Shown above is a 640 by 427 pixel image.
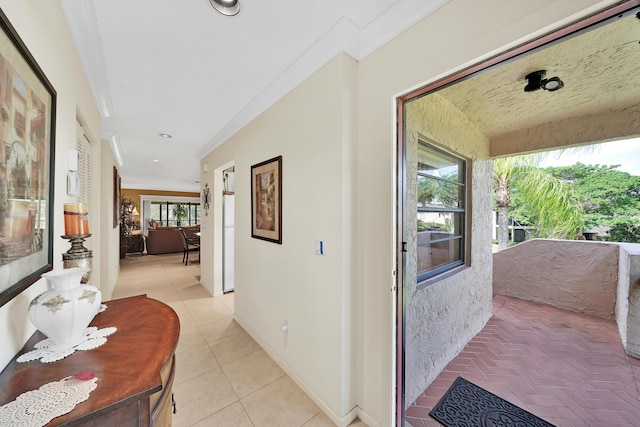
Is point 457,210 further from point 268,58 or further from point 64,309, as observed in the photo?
point 64,309

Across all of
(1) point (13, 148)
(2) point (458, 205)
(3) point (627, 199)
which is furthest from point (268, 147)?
(3) point (627, 199)

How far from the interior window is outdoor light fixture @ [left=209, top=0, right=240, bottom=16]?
1527 millimetres

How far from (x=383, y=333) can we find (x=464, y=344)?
161 cm

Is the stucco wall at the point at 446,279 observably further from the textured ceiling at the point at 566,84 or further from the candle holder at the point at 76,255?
the candle holder at the point at 76,255

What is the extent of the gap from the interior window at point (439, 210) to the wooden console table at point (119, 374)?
1735 mm

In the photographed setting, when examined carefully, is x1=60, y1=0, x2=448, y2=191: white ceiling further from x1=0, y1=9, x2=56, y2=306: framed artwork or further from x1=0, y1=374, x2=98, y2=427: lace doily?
x1=0, y1=374, x2=98, y2=427: lace doily

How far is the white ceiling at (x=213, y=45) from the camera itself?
1.28m

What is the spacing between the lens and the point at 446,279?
210cm

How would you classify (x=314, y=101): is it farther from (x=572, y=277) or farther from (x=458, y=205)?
(x=572, y=277)

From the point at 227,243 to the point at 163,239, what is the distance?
4.56 metres

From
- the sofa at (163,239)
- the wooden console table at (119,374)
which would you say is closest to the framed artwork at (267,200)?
the wooden console table at (119,374)

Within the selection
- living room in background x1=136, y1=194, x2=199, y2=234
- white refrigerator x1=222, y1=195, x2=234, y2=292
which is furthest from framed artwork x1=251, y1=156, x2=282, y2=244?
living room in background x1=136, y1=194, x2=199, y2=234

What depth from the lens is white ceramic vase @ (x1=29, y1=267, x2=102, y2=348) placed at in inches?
28.1

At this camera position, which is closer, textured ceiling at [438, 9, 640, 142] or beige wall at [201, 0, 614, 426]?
beige wall at [201, 0, 614, 426]
